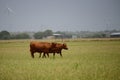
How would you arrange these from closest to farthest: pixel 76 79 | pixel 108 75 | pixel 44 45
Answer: pixel 76 79 → pixel 108 75 → pixel 44 45

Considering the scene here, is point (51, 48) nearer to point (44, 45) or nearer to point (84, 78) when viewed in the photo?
point (44, 45)

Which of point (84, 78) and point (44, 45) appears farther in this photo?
point (44, 45)

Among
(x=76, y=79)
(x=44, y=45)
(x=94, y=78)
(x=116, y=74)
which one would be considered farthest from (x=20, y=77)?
(x=44, y=45)

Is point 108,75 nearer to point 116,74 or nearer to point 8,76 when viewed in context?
point 116,74

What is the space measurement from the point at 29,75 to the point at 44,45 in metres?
11.1

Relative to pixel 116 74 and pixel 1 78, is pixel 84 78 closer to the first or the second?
pixel 116 74

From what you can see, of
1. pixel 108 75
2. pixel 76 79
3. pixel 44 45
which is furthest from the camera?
pixel 44 45

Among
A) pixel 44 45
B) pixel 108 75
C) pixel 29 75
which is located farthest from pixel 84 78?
pixel 44 45

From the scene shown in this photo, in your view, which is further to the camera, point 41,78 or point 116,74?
point 116,74

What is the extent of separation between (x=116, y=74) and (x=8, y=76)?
508 centimetres

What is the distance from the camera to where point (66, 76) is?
479 inches

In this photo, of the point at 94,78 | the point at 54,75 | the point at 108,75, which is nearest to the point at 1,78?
the point at 54,75

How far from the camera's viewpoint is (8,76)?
12.4 meters

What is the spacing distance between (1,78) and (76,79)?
3352mm
